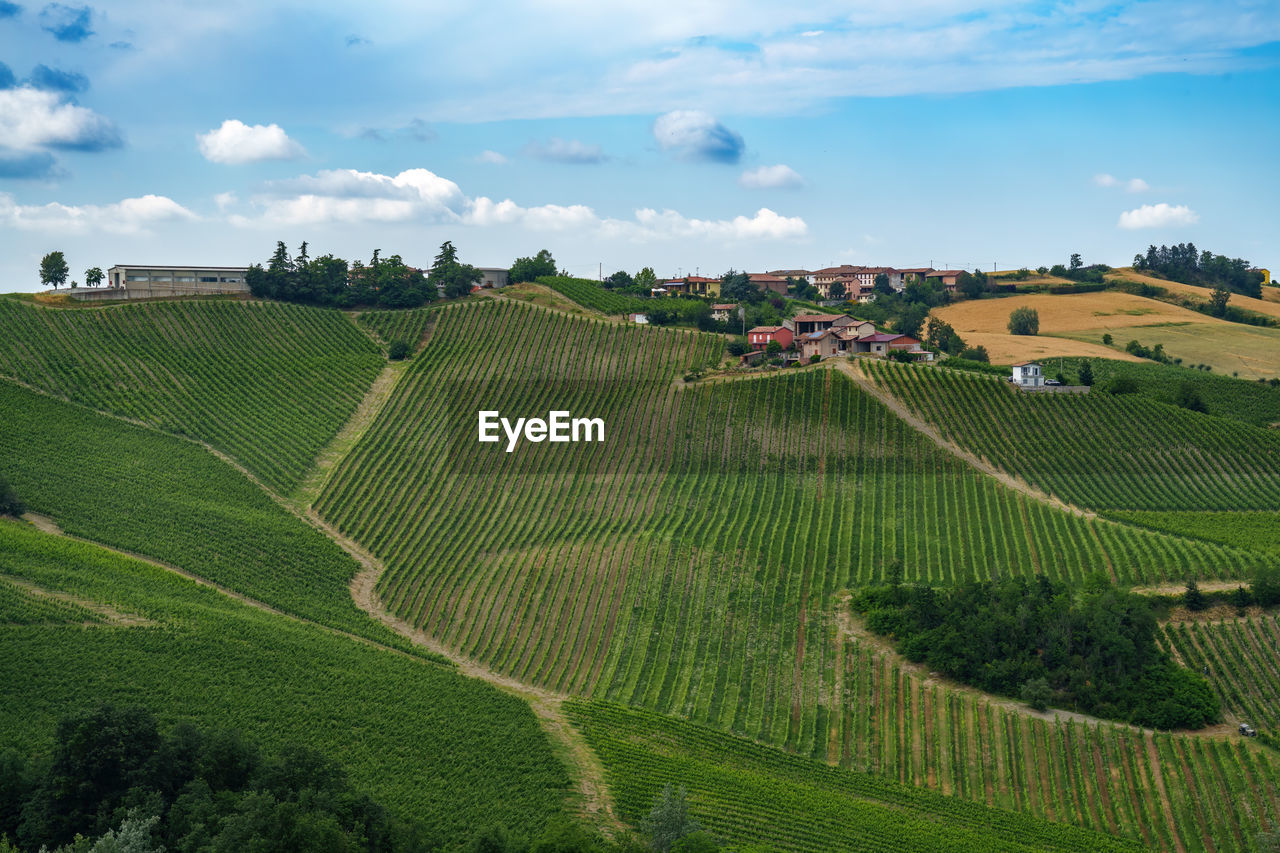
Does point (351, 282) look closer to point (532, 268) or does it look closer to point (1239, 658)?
point (532, 268)

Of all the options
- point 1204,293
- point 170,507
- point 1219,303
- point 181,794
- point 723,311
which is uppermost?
point 1204,293

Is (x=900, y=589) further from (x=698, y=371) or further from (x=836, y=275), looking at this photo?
(x=836, y=275)

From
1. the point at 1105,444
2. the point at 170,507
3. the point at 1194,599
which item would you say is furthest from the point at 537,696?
the point at 1105,444

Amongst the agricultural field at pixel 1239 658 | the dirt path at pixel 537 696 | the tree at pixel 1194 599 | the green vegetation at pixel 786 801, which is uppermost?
the tree at pixel 1194 599

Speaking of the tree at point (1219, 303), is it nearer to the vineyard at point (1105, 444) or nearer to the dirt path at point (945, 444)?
the vineyard at point (1105, 444)

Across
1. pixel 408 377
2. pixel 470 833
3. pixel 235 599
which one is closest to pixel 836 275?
pixel 408 377

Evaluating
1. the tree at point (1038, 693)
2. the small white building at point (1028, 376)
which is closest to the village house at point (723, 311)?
the small white building at point (1028, 376)
